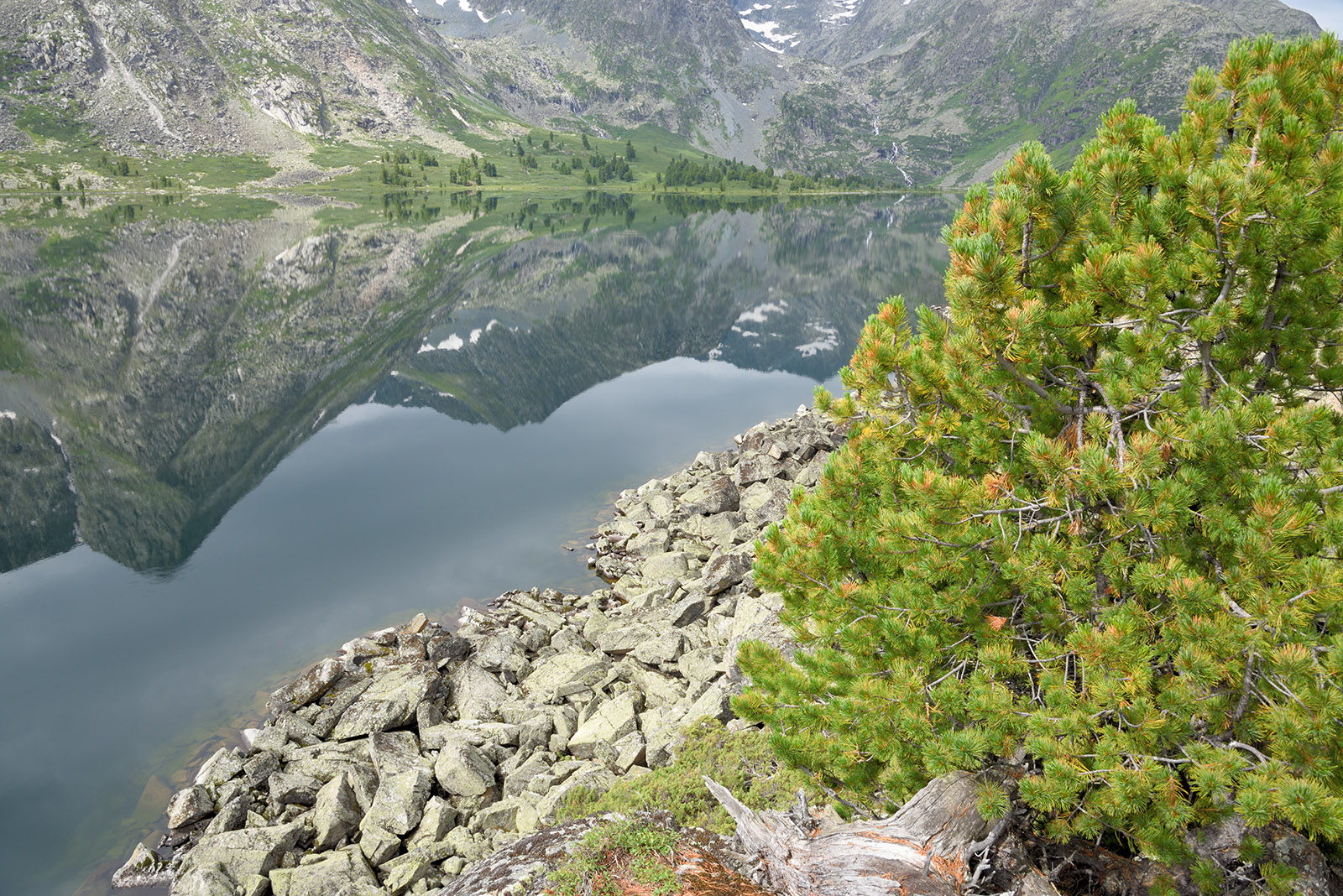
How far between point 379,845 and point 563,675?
5422mm

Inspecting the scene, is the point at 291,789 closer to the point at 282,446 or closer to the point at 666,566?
the point at 666,566

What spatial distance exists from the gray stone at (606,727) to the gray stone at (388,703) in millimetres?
3943

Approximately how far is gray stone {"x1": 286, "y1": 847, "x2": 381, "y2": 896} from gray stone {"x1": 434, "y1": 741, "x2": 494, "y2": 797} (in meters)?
1.75

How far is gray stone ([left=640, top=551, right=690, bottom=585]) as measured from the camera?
21.9 m

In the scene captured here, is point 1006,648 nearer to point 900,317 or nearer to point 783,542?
point 783,542

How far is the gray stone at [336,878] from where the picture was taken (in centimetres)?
1041

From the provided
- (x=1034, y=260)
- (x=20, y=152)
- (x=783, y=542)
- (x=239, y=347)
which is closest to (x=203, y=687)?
(x=783, y=542)

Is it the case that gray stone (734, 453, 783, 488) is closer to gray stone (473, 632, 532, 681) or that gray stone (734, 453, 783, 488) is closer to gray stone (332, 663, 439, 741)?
gray stone (473, 632, 532, 681)

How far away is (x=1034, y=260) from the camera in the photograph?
6977 mm

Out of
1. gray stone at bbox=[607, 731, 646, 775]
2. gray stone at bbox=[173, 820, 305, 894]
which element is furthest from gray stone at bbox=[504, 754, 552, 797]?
gray stone at bbox=[173, 820, 305, 894]

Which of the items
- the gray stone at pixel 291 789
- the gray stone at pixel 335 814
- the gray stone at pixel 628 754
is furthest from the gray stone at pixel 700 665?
the gray stone at pixel 291 789

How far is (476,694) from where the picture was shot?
1560 centimetres

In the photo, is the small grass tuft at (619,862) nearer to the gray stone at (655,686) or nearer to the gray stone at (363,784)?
the gray stone at (363,784)

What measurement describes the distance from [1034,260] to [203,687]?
2062cm
